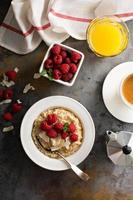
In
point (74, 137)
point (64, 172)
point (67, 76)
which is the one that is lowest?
point (64, 172)

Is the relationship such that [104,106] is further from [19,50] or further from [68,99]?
[19,50]

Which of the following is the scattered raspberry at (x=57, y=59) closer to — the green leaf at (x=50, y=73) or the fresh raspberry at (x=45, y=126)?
the green leaf at (x=50, y=73)

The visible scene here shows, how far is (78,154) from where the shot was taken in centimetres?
114

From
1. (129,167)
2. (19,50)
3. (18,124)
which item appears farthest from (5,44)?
(129,167)

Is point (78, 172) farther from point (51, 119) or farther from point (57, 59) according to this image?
point (57, 59)

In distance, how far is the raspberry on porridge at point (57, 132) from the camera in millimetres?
1127

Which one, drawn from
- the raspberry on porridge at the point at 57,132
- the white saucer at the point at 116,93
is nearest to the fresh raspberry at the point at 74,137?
the raspberry on porridge at the point at 57,132

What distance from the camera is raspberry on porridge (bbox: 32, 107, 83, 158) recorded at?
3.70 feet

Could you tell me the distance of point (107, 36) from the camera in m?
1.18

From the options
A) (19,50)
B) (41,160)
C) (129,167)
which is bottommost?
(129,167)

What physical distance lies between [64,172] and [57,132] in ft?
A: 0.41

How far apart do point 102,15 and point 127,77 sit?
0.17 meters

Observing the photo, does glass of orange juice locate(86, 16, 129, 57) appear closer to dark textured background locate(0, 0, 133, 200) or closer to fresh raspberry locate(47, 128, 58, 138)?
dark textured background locate(0, 0, 133, 200)

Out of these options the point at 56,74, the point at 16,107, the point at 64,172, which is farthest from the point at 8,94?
the point at 64,172
